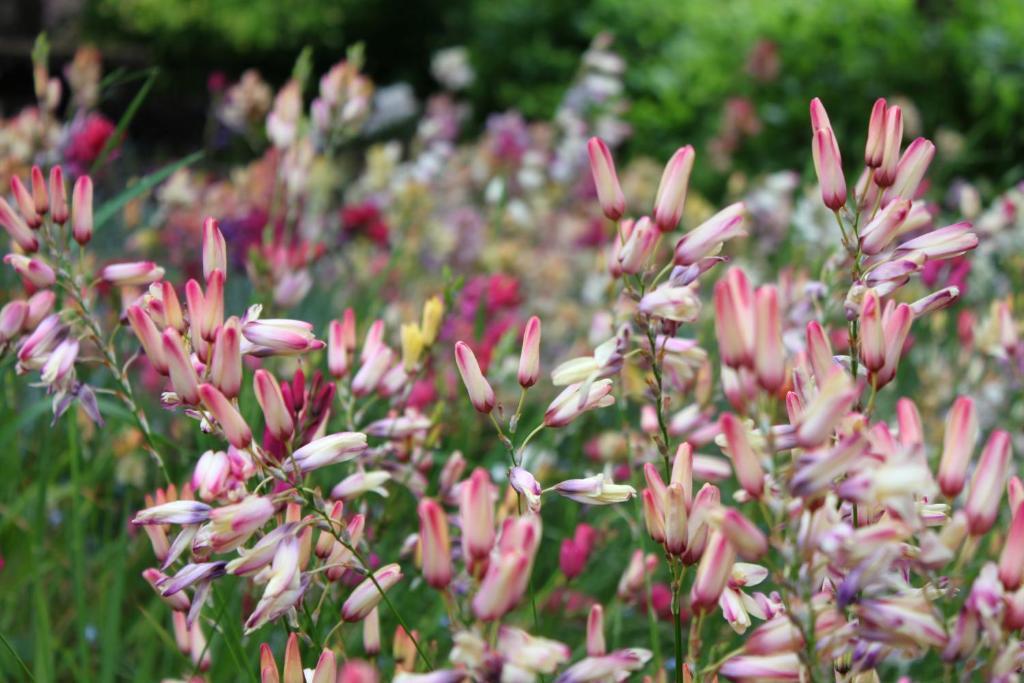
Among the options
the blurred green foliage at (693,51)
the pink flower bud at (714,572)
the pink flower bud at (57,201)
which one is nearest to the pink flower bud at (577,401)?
the pink flower bud at (714,572)

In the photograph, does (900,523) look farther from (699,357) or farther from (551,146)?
(551,146)

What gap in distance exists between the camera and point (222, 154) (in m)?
9.47

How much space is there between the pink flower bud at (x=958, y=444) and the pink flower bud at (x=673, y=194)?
369 millimetres

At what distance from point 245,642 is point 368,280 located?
105 inches

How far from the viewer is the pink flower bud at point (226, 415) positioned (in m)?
0.97

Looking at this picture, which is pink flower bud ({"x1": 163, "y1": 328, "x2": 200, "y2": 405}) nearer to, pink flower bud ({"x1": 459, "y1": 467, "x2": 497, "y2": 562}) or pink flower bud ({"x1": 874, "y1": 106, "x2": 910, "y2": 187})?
pink flower bud ({"x1": 459, "y1": 467, "x2": 497, "y2": 562})

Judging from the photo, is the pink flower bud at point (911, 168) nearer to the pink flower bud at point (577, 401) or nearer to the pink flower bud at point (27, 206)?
the pink flower bud at point (577, 401)

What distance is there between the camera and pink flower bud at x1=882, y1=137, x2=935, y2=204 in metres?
1.14

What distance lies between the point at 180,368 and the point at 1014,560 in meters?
0.79

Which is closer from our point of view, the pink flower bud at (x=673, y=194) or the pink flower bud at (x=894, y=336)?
the pink flower bud at (x=894, y=336)

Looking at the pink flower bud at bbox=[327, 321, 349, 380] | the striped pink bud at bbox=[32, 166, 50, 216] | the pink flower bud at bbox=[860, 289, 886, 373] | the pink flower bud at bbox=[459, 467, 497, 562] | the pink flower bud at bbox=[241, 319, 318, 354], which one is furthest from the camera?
the pink flower bud at bbox=[327, 321, 349, 380]

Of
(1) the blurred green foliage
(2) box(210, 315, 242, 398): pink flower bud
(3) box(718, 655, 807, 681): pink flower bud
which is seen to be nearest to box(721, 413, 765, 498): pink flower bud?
(3) box(718, 655, 807, 681): pink flower bud

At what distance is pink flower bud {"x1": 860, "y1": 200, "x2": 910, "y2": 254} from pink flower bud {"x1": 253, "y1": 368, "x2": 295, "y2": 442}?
2.12 feet

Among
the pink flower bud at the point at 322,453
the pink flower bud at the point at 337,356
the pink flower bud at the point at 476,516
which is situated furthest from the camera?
the pink flower bud at the point at 337,356
